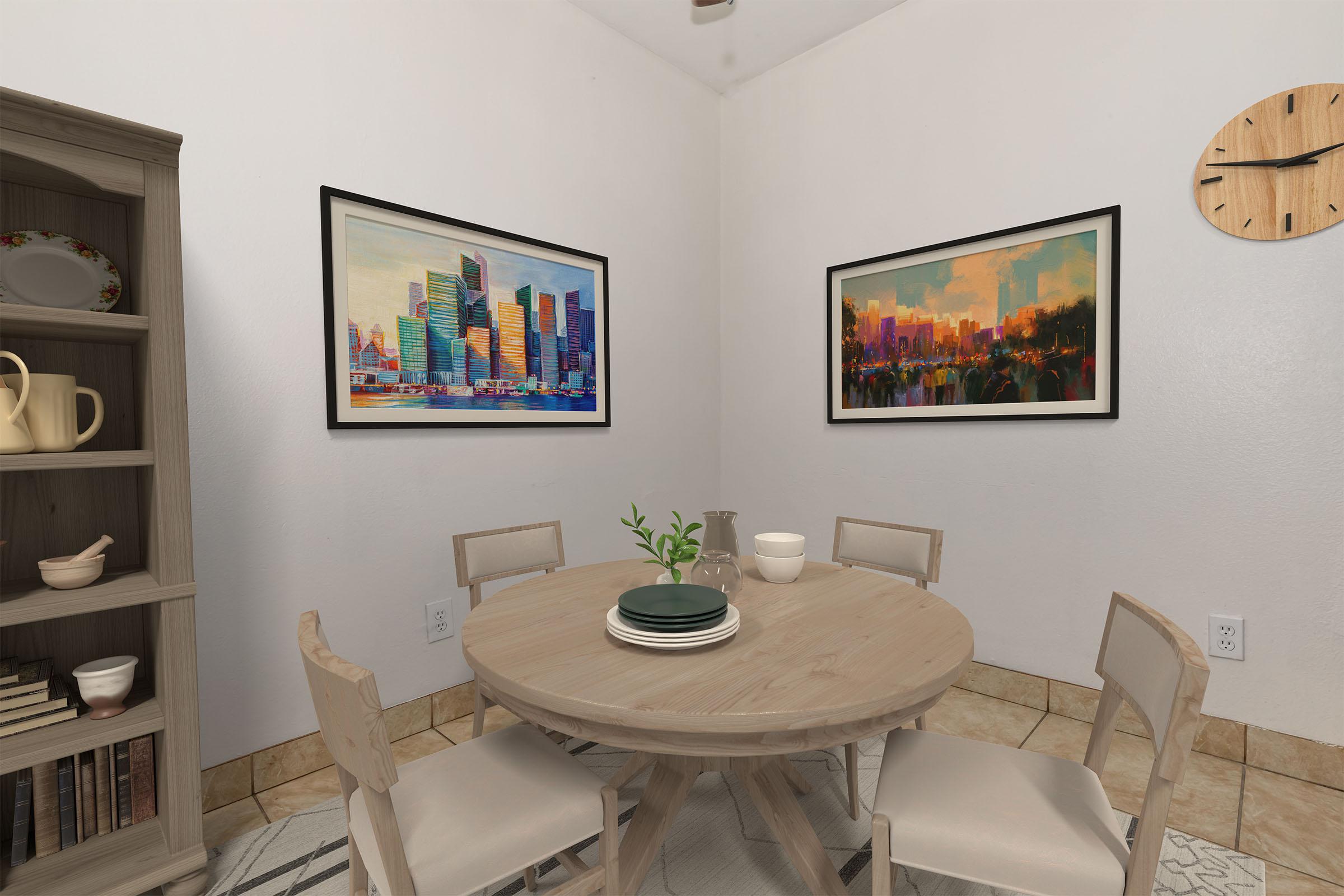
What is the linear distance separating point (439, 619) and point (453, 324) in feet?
3.81

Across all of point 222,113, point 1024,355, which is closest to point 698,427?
point 1024,355

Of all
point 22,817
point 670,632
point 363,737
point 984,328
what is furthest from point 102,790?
point 984,328

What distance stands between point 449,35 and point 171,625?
2.22 m

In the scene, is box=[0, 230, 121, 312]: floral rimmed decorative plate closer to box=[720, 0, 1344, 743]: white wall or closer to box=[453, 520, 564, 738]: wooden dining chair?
box=[453, 520, 564, 738]: wooden dining chair

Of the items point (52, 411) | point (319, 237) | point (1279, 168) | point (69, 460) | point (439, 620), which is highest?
point (1279, 168)

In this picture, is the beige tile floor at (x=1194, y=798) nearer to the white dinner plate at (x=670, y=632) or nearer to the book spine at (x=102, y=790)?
the book spine at (x=102, y=790)

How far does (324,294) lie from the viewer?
2.02 m

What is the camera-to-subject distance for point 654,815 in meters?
1.37

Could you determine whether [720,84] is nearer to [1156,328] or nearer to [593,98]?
[593,98]

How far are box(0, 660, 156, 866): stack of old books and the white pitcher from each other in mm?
547

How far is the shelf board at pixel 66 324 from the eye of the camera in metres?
1.25

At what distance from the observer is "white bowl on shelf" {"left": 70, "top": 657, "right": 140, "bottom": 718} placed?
139 cm

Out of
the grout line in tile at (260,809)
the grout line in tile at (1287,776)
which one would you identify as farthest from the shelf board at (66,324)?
the grout line in tile at (1287,776)

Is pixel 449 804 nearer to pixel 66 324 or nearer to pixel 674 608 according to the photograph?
pixel 674 608
